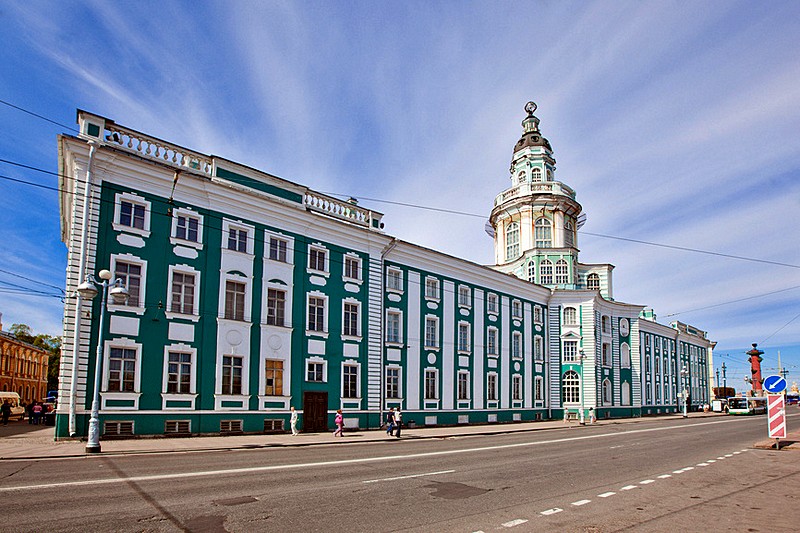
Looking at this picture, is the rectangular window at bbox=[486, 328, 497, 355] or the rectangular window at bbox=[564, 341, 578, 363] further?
the rectangular window at bbox=[564, 341, 578, 363]

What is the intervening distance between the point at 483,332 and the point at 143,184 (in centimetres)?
2646

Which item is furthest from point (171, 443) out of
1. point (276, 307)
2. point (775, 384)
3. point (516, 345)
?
point (516, 345)

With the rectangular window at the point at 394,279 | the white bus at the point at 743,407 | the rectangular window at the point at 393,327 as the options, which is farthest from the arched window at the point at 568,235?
the white bus at the point at 743,407

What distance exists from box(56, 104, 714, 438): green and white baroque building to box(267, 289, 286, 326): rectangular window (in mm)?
75

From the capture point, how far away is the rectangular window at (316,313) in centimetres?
3031

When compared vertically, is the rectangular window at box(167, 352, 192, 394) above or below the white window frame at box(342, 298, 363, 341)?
below

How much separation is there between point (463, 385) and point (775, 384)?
2287 centimetres

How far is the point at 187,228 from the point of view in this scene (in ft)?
85.3

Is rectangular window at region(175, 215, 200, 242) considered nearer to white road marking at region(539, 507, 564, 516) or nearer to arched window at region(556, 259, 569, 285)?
white road marking at region(539, 507, 564, 516)

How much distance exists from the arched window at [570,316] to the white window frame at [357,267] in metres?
27.3

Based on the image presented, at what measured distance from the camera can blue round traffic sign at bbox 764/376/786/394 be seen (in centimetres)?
1952

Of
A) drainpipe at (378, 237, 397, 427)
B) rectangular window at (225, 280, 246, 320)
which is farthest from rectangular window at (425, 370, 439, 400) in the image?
rectangular window at (225, 280, 246, 320)

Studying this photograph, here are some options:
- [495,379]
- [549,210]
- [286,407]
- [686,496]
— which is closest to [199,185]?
[286,407]

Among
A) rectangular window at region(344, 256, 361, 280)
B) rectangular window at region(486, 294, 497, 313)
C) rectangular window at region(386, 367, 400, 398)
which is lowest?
rectangular window at region(386, 367, 400, 398)
